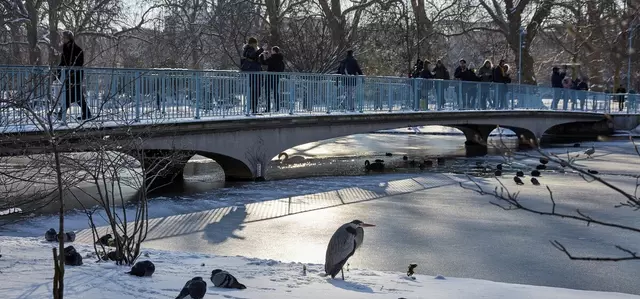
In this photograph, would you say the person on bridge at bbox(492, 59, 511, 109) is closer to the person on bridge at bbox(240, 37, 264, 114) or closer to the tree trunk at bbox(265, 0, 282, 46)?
the tree trunk at bbox(265, 0, 282, 46)

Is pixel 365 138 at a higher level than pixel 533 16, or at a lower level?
lower

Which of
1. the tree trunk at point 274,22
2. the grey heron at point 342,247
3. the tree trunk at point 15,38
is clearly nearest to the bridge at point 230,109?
the grey heron at point 342,247

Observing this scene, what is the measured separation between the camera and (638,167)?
92.4ft

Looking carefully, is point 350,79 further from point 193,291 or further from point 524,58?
point 524,58

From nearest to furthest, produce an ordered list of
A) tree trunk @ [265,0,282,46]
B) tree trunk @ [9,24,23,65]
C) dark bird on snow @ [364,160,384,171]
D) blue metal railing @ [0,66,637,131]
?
blue metal railing @ [0,66,637,131] → dark bird on snow @ [364,160,384,171] → tree trunk @ [265,0,282,46] → tree trunk @ [9,24,23,65]

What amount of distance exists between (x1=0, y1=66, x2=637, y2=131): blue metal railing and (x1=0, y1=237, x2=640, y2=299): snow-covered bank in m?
1.75

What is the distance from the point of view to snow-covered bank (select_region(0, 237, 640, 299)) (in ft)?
27.6

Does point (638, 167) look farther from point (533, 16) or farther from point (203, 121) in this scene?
point (533, 16)

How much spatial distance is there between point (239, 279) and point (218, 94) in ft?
38.8

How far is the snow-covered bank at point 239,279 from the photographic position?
841 cm

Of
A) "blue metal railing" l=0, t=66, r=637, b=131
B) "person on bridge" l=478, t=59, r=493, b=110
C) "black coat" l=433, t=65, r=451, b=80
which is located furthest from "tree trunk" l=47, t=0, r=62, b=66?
"person on bridge" l=478, t=59, r=493, b=110

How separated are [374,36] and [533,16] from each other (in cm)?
1241

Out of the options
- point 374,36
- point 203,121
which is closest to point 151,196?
point 203,121

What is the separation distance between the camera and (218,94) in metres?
21.0
